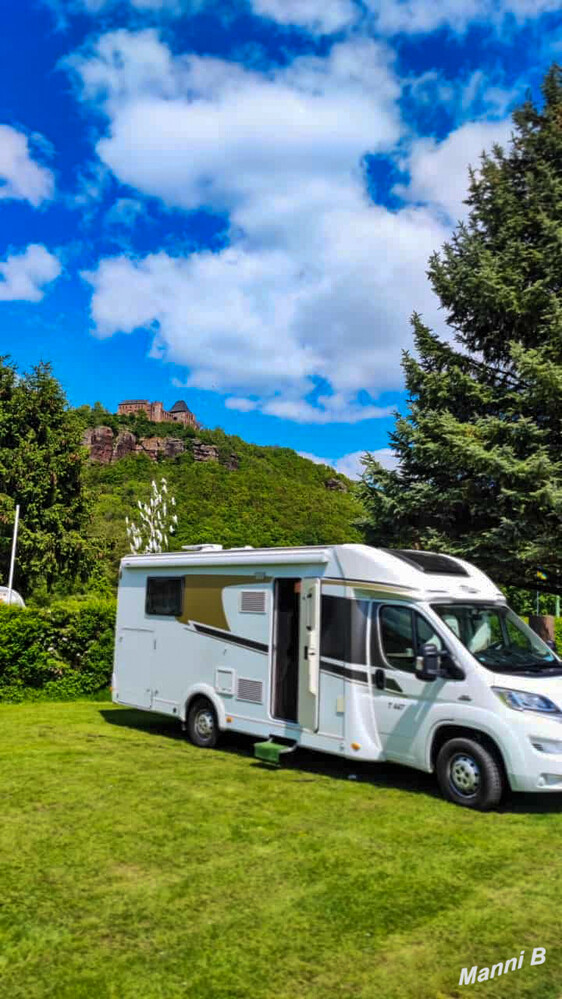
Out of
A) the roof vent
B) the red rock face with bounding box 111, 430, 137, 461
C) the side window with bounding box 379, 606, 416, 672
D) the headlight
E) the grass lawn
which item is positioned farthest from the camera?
the red rock face with bounding box 111, 430, 137, 461

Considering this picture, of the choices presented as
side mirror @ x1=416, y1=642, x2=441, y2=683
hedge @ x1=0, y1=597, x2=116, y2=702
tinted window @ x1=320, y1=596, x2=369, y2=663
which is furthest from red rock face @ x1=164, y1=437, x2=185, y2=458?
side mirror @ x1=416, y1=642, x2=441, y2=683

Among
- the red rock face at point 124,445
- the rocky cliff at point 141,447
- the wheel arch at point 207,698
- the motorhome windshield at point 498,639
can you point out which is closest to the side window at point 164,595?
the wheel arch at point 207,698

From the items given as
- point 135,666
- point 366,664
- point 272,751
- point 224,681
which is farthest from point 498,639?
point 135,666

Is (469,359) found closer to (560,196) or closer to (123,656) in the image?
(560,196)

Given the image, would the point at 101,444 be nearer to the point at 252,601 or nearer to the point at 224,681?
the point at 224,681

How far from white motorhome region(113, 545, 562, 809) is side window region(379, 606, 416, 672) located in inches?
0.5

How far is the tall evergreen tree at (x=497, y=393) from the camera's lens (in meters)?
15.5

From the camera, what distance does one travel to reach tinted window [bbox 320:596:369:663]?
880 centimetres

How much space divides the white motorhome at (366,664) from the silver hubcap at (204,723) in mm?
29

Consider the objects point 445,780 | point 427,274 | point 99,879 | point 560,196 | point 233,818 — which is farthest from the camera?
point 427,274

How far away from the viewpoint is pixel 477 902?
5305mm

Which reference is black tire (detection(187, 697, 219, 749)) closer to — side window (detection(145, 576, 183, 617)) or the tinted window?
side window (detection(145, 576, 183, 617))

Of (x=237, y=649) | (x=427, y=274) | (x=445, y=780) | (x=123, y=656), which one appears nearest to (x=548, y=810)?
(x=445, y=780)

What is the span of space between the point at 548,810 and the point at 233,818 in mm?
3266
